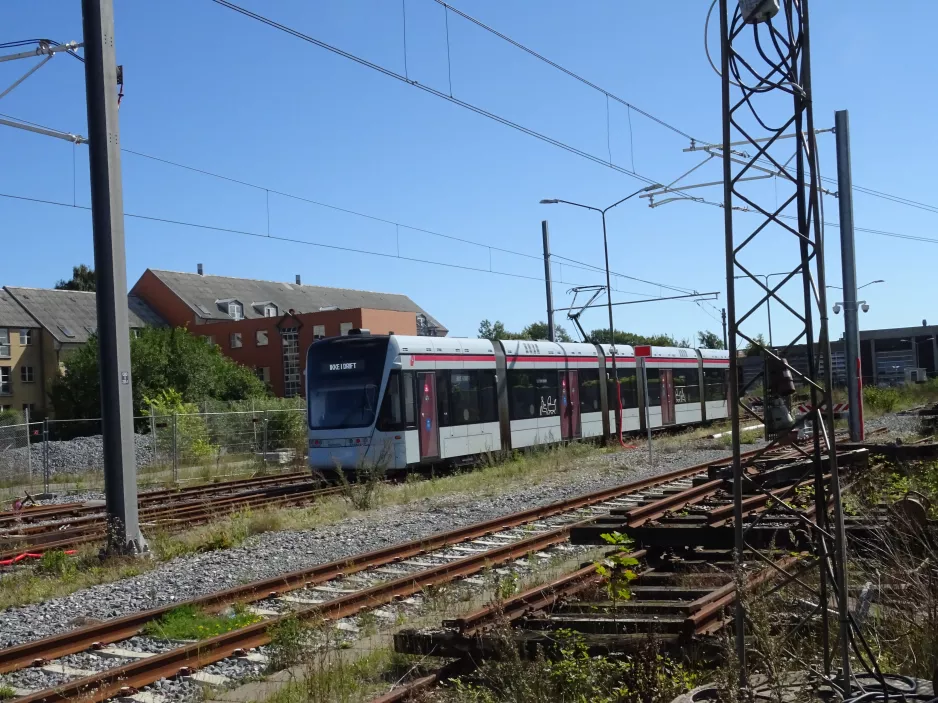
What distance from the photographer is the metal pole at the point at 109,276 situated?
12.7m

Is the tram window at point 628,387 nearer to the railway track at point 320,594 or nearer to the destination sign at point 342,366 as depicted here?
the destination sign at point 342,366

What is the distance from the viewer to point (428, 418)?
2089 centimetres

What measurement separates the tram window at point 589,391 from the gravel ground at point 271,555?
664 centimetres

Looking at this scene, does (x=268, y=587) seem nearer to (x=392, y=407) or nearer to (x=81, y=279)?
(x=392, y=407)

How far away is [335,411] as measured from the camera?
2061 cm

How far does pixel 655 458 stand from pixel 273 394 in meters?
38.7

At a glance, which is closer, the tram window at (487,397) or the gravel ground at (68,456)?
the tram window at (487,397)

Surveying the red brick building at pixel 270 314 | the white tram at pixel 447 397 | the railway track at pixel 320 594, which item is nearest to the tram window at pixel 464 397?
the white tram at pixel 447 397

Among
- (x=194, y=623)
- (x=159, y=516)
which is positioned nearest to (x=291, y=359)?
(x=159, y=516)

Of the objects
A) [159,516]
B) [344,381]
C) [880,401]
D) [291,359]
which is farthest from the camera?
[291,359]

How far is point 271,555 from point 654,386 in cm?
2048

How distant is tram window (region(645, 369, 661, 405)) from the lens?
30442mm

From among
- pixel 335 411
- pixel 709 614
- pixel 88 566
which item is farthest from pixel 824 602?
pixel 335 411

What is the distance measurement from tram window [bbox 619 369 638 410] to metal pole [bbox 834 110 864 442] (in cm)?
1021
